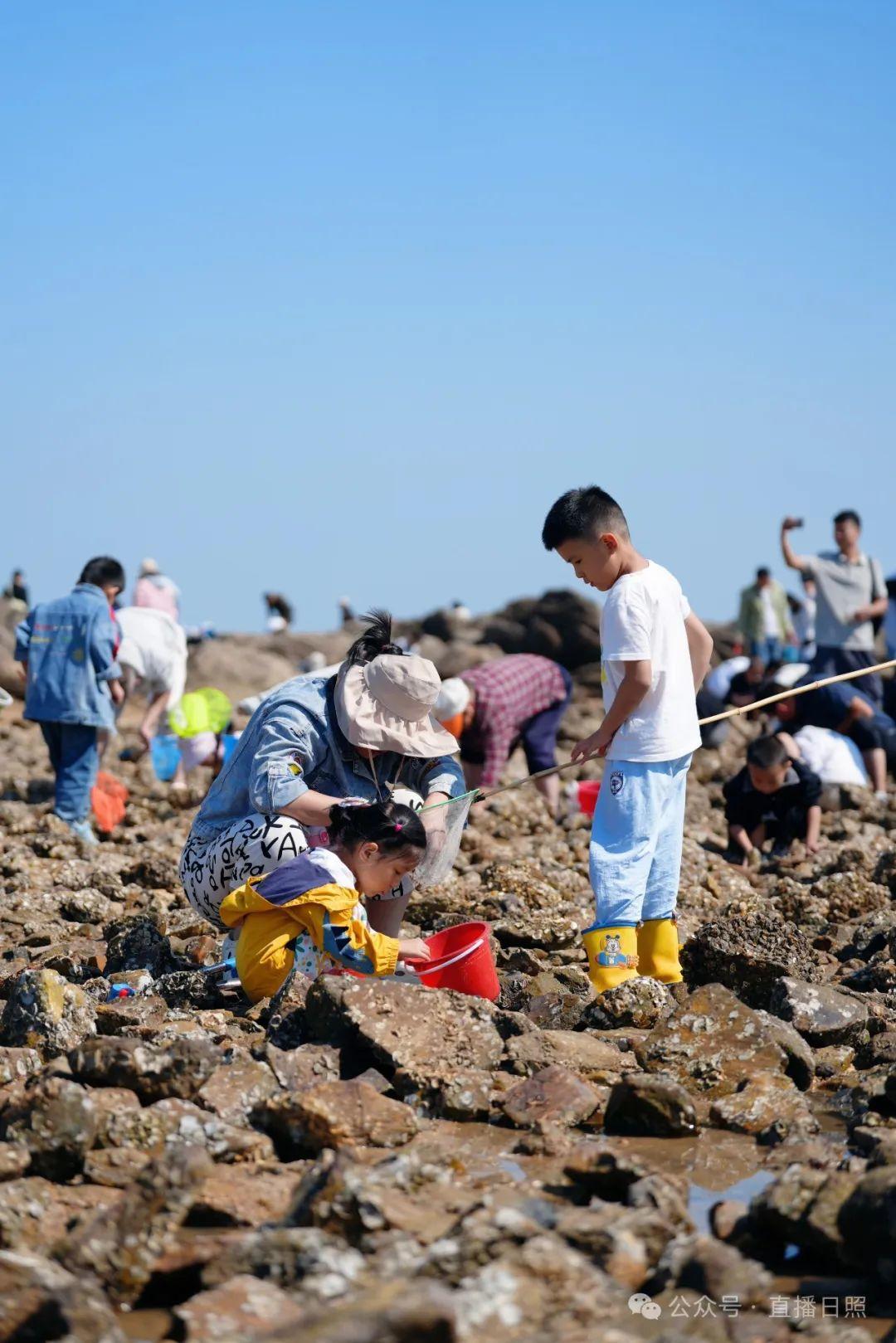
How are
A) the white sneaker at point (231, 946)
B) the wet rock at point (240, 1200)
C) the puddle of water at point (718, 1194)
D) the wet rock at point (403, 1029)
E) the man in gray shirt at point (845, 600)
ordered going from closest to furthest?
the wet rock at point (240, 1200), the puddle of water at point (718, 1194), the wet rock at point (403, 1029), the white sneaker at point (231, 946), the man in gray shirt at point (845, 600)

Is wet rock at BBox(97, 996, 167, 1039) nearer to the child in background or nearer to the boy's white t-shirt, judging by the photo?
the boy's white t-shirt

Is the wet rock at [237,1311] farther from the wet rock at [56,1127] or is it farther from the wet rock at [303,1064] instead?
the wet rock at [303,1064]

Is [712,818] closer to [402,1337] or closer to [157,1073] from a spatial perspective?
→ [157,1073]

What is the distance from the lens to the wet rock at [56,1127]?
3367 mm

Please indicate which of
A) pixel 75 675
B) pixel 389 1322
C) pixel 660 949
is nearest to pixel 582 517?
pixel 660 949

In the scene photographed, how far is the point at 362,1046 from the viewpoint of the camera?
4.12 meters

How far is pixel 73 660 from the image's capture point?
30.9ft

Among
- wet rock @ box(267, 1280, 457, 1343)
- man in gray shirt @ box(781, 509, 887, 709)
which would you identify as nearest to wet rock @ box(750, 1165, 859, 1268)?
wet rock @ box(267, 1280, 457, 1343)

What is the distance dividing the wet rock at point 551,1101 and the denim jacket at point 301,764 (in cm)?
143

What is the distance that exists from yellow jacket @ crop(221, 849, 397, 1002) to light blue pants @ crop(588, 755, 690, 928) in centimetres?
78

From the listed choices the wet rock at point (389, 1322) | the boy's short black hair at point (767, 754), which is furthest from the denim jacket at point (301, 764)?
the boy's short black hair at point (767, 754)

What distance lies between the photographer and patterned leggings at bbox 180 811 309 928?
4953 millimetres

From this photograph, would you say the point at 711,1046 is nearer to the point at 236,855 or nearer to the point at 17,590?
the point at 236,855

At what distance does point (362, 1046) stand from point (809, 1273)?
143 cm
